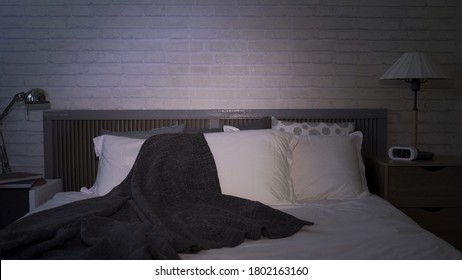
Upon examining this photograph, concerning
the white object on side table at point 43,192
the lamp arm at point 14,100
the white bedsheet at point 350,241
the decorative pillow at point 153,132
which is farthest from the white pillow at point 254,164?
the lamp arm at point 14,100

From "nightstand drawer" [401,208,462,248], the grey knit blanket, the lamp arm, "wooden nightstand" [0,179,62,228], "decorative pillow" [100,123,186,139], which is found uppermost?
the lamp arm

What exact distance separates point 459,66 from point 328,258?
2.16 metres

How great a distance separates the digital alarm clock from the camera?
2.71 m

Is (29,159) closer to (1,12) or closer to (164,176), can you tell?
(1,12)

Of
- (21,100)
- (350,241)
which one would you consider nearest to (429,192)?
(350,241)

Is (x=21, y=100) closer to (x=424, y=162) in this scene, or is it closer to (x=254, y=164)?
(x=254, y=164)

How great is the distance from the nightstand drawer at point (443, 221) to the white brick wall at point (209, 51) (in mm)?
800

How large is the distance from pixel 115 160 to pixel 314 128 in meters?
1.19

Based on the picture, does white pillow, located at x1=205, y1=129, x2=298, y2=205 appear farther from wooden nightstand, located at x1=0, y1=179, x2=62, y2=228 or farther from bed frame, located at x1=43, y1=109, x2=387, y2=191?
wooden nightstand, located at x1=0, y1=179, x2=62, y2=228

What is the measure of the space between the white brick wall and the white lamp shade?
0.78ft

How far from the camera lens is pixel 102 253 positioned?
142 cm

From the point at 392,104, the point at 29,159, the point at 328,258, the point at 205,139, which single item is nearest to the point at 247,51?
the point at 205,139

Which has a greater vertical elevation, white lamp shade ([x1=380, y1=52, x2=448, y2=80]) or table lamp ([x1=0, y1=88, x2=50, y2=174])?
white lamp shade ([x1=380, y1=52, x2=448, y2=80])

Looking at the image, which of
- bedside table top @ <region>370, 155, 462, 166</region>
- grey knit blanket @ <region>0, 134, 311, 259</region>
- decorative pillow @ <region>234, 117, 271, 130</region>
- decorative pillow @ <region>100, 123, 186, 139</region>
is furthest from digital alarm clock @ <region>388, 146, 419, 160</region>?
decorative pillow @ <region>100, 123, 186, 139</region>
